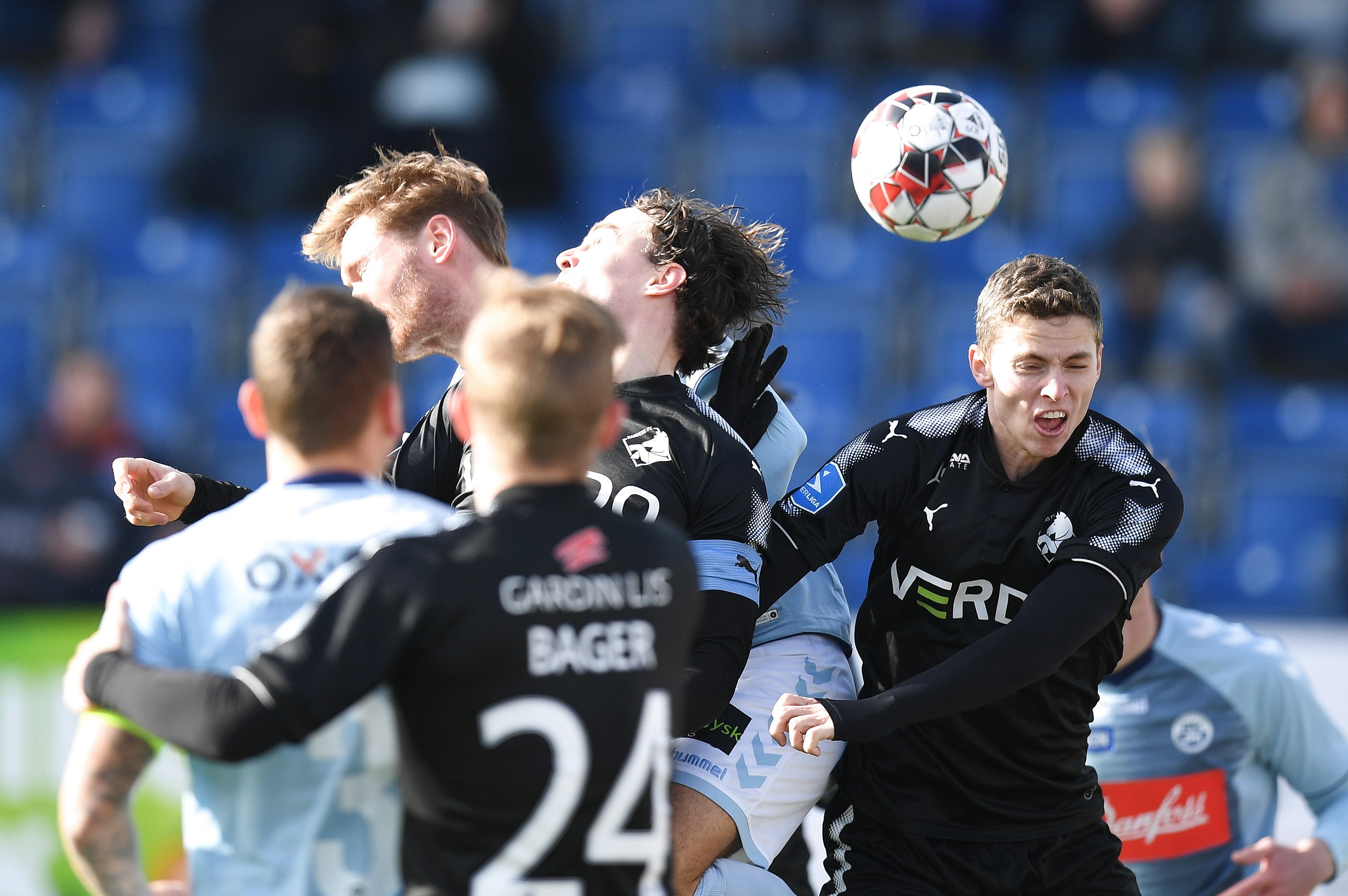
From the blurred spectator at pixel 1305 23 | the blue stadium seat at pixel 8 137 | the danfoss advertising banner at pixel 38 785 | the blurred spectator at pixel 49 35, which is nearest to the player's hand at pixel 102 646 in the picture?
the danfoss advertising banner at pixel 38 785

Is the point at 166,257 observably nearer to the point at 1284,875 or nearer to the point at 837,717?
the point at 837,717

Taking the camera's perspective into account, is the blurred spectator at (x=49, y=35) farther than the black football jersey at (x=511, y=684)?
Yes

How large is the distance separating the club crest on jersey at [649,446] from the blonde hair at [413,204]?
42.5 inches

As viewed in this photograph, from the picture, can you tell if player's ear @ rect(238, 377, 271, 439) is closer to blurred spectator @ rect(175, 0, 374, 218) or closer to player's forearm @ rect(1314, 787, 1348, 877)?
player's forearm @ rect(1314, 787, 1348, 877)

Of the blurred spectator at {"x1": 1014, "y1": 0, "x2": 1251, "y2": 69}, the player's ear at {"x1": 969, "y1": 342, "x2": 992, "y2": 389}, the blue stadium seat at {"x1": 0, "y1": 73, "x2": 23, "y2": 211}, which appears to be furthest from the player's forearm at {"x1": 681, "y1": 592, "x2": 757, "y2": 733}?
the blue stadium seat at {"x1": 0, "y1": 73, "x2": 23, "y2": 211}

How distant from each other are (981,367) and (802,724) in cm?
116

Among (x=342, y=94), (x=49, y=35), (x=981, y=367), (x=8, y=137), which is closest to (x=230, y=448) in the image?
(x=342, y=94)

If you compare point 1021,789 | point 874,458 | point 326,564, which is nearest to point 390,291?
point 874,458

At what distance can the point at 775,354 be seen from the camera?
427cm

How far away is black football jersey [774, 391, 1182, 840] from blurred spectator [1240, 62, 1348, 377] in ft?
20.4

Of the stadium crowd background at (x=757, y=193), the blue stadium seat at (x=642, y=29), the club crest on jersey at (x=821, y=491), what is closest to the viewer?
the club crest on jersey at (x=821, y=491)

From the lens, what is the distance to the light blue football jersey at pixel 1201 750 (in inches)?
183

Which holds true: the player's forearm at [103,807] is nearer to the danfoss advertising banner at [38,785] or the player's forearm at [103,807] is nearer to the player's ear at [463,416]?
the player's ear at [463,416]

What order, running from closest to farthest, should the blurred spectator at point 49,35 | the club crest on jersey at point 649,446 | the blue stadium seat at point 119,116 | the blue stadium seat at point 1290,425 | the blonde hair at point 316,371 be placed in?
the blonde hair at point 316,371 → the club crest on jersey at point 649,446 → the blue stadium seat at point 1290,425 → the blue stadium seat at point 119,116 → the blurred spectator at point 49,35
